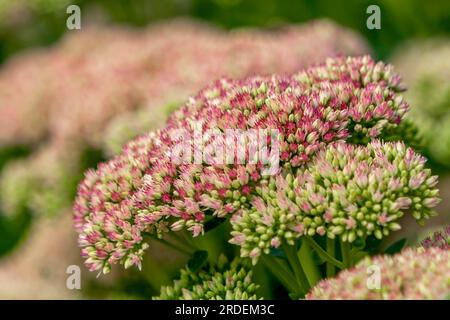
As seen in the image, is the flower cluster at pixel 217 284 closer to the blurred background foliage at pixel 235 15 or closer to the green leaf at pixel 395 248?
the green leaf at pixel 395 248

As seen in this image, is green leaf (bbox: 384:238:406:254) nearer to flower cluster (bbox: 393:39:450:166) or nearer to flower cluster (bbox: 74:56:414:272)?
flower cluster (bbox: 74:56:414:272)

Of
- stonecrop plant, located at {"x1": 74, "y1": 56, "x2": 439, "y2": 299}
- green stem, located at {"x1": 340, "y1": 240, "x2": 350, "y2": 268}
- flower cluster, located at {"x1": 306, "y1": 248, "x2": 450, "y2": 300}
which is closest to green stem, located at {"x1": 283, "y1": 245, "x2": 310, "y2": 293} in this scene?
stonecrop plant, located at {"x1": 74, "y1": 56, "x2": 439, "y2": 299}

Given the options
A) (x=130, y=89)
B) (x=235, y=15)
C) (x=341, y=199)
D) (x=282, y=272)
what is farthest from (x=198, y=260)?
(x=235, y=15)

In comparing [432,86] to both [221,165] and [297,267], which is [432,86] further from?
[221,165]

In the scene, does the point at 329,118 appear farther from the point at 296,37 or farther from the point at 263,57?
the point at 296,37

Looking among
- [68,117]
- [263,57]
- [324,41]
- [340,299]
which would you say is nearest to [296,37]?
[324,41]

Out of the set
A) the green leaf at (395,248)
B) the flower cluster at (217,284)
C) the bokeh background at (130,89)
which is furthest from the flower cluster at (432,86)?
the flower cluster at (217,284)
